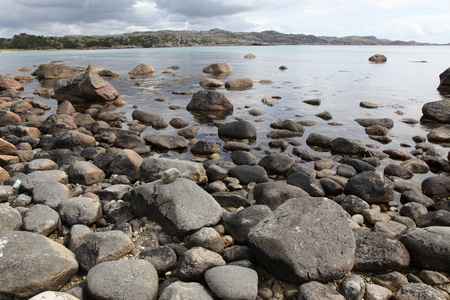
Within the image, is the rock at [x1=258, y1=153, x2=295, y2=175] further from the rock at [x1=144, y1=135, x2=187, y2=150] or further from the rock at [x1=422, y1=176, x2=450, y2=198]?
the rock at [x1=422, y1=176, x2=450, y2=198]

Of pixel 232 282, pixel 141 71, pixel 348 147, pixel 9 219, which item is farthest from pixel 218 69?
pixel 232 282

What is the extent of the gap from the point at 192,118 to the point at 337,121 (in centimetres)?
734


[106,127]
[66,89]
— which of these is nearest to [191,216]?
[106,127]

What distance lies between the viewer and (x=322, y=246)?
483 centimetres

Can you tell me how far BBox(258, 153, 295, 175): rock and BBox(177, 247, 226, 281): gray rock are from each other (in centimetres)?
469

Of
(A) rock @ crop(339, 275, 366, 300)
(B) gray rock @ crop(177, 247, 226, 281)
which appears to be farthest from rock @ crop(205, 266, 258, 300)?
(A) rock @ crop(339, 275, 366, 300)

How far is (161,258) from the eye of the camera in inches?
199

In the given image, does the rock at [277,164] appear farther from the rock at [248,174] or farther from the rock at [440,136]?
the rock at [440,136]

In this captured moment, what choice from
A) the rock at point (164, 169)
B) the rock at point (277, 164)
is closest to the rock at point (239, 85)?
the rock at point (277, 164)

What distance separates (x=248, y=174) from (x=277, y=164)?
112cm

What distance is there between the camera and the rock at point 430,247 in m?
5.12

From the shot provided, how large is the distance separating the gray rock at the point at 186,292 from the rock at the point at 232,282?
0.10 metres

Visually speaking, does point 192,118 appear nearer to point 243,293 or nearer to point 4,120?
point 4,120

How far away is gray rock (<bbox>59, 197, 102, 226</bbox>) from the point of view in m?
6.10
